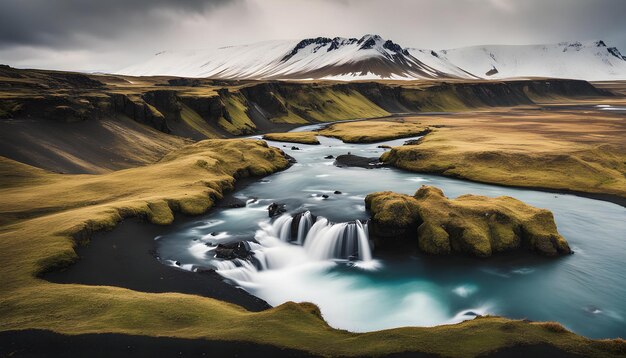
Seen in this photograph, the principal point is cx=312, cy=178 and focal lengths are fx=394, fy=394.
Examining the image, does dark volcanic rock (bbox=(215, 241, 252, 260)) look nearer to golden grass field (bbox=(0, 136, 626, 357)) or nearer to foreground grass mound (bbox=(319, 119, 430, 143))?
golden grass field (bbox=(0, 136, 626, 357))

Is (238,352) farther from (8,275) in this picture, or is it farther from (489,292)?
(489,292)

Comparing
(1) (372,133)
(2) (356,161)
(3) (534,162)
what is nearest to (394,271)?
(3) (534,162)

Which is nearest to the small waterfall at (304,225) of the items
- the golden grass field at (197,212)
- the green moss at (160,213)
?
the golden grass field at (197,212)

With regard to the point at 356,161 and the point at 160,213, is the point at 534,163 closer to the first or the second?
the point at 356,161

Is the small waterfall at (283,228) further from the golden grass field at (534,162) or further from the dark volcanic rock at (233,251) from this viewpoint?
the golden grass field at (534,162)

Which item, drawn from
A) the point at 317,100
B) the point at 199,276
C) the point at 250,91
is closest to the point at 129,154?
the point at 199,276
